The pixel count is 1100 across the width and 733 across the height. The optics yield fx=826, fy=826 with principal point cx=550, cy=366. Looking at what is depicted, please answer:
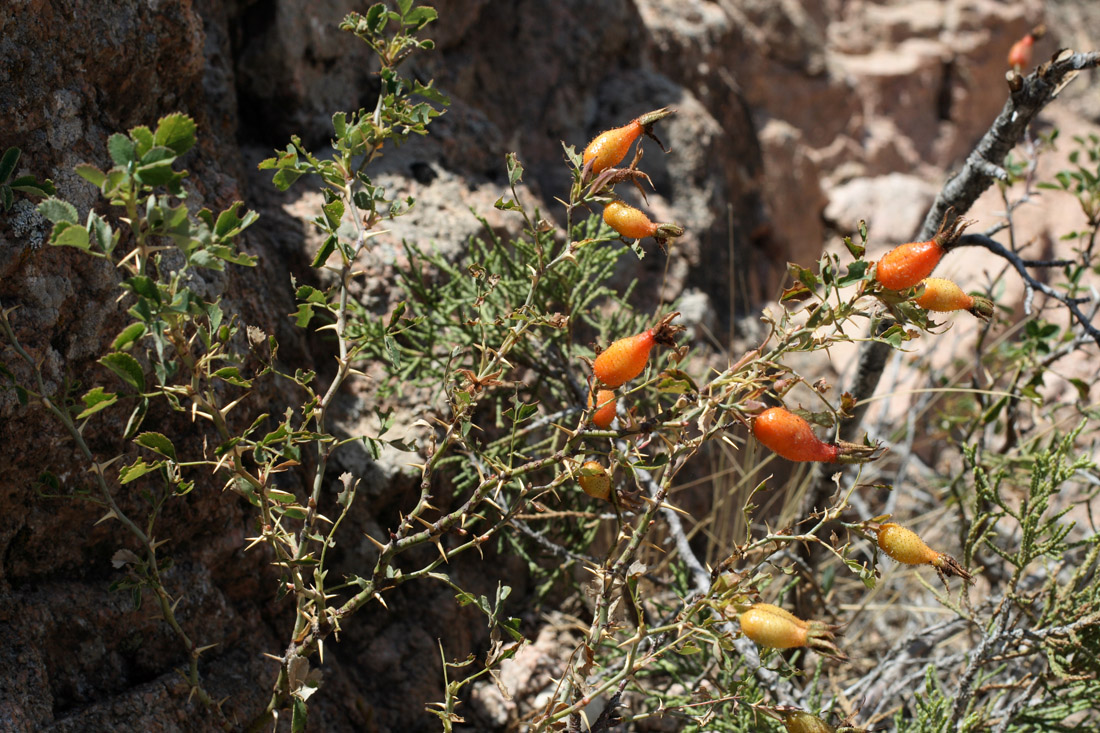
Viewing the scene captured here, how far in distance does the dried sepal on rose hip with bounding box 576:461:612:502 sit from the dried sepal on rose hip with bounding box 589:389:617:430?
6cm

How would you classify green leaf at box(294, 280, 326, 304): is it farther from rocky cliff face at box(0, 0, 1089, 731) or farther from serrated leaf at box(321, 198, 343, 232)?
rocky cliff face at box(0, 0, 1089, 731)

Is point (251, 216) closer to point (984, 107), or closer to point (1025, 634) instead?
point (1025, 634)

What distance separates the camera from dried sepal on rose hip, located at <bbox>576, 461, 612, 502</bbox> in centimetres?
108

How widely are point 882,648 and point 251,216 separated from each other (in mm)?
2051

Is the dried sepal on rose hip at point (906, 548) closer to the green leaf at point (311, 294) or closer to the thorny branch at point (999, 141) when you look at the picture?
the thorny branch at point (999, 141)

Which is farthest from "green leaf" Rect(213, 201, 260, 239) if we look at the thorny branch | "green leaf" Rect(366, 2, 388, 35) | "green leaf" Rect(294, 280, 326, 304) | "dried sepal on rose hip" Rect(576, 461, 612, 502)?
the thorny branch

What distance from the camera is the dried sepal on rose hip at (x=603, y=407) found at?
1.07m

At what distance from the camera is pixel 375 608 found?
1723 millimetres

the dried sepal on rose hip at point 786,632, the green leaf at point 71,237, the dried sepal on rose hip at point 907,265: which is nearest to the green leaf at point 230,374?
the green leaf at point 71,237

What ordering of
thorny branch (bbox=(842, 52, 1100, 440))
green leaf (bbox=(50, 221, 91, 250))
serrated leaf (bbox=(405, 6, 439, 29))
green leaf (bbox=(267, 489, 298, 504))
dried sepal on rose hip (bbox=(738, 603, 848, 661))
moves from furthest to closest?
thorny branch (bbox=(842, 52, 1100, 440)), serrated leaf (bbox=(405, 6, 439, 29)), green leaf (bbox=(267, 489, 298, 504)), dried sepal on rose hip (bbox=(738, 603, 848, 661)), green leaf (bbox=(50, 221, 91, 250))

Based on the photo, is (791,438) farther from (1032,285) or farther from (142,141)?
(1032,285)

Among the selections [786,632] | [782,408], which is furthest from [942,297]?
[786,632]

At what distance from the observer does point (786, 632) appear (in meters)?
0.94

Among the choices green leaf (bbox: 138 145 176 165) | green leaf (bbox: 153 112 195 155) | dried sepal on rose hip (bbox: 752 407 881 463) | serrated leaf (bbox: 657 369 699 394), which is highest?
green leaf (bbox: 153 112 195 155)
